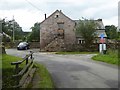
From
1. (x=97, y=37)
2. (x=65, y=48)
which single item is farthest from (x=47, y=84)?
(x=97, y=37)

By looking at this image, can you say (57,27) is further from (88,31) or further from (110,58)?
(110,58)

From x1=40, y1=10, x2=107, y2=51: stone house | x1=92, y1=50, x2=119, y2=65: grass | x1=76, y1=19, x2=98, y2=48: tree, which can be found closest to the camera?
x1=92, y1=50, x2=119, y2=65: grass

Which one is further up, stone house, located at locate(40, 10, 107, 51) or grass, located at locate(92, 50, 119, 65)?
stone house, located at locate(40, 10, 107, 51)

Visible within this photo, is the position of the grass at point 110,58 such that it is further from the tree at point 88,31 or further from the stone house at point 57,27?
the stone house at point 57,27

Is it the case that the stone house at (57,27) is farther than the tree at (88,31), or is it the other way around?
the stone house at (57,27)

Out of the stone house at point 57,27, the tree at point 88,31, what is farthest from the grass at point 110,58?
the stone house at point 57,27

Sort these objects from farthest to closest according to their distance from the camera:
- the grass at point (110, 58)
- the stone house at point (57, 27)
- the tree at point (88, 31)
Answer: the stone house at point (57, 27) < the tree at point (88, 31) < the grass at point (110, 58)

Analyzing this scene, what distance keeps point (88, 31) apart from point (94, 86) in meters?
40.0

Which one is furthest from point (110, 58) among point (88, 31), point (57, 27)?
point (57, 27)

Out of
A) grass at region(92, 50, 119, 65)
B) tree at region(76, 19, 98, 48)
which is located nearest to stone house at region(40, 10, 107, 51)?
tree at region(76, 19, 98, 48)

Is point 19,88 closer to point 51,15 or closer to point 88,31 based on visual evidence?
point 88,31

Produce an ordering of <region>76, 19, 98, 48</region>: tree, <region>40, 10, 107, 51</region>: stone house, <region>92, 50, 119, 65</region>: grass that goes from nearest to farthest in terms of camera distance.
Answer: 1. <region>92, 50, 119, 65</region>: grass
2. <region>76, 19, 98, 48</region>: tree
3. <region>40, 10, 107, 51</region>: stone house

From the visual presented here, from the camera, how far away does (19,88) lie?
344 inches

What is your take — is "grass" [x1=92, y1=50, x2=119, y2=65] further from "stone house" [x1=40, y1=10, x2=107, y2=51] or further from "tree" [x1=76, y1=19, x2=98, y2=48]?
"stone house" [x1=40, y1=10, x2=107, y2=51]
